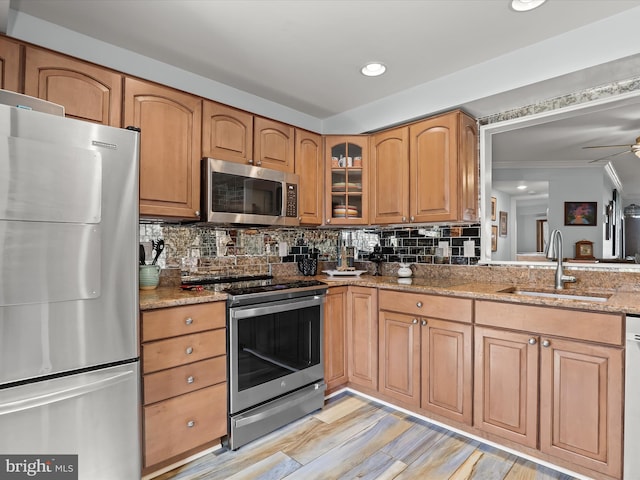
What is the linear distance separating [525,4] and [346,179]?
176cm

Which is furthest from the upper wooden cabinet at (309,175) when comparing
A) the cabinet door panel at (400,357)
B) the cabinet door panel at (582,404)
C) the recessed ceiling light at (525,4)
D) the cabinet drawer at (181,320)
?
the cabinet door panel at (582,404)

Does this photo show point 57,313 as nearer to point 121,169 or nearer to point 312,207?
point 121,169

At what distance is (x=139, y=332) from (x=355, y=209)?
6.59 feet

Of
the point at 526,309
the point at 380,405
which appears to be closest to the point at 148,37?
the point at 526,309

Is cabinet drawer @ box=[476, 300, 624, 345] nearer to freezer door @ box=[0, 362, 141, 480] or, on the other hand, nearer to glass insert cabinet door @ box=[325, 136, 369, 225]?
glass insert cabinet door @ box=[325, 136, 369, 225]

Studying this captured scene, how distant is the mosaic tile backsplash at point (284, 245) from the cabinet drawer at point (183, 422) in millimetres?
936

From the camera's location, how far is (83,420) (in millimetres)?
1488

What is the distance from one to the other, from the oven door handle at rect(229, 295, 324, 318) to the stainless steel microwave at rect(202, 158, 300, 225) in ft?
2.02

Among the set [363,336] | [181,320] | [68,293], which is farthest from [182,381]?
[363,336]

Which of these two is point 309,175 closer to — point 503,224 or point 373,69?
point 373,69

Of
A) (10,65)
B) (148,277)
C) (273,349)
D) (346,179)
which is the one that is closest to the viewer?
(10,65)

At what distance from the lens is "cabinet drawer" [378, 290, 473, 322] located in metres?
2.23

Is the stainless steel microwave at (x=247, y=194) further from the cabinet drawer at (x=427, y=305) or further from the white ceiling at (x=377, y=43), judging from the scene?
the cabinet drawer at (x=427, y=305)

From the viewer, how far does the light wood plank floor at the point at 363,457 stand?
1.89m
